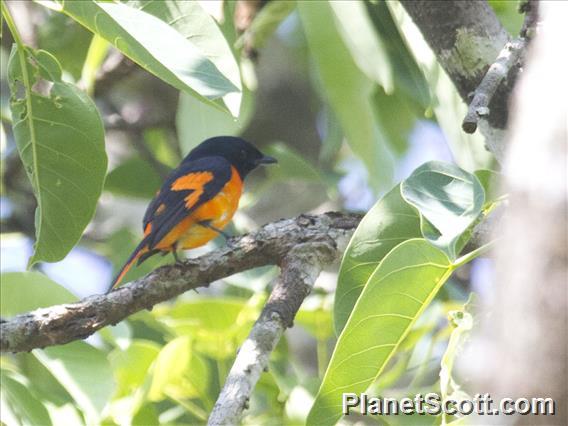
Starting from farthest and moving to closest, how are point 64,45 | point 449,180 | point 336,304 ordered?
point 64,45 < point 336,304 < point 449,180

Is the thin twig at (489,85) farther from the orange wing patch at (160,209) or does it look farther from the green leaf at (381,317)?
the orange wing patch at (160,209)

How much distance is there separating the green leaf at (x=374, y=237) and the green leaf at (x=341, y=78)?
963mm

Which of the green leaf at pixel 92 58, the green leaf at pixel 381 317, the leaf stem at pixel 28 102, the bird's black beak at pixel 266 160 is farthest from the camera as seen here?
the bird's black beak at pixel 266 160

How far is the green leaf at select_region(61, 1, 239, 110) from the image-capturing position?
178cm

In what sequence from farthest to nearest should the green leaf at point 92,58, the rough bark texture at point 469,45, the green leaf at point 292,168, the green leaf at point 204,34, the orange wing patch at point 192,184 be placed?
the green leaf at point 292,168 < the orange wing patch at point 192,184 < the green leaf at point 92,58 < the rough bark texture at point 469,45 < the green leaf at point 204,34

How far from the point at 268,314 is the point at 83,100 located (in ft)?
2.01

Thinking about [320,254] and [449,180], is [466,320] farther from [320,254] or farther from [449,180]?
[320,254]

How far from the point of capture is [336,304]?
2.02m

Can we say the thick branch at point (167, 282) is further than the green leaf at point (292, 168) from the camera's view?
No

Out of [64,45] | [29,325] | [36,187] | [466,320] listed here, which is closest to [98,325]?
[29,325]

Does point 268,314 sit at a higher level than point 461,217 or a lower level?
lower

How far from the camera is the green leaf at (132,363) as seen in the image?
2809 mm

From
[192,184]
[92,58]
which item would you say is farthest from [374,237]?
[92,58]

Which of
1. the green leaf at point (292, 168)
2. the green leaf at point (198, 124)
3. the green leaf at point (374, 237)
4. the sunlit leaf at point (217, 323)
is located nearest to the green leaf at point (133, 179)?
the green leaf at point (292, 168)
